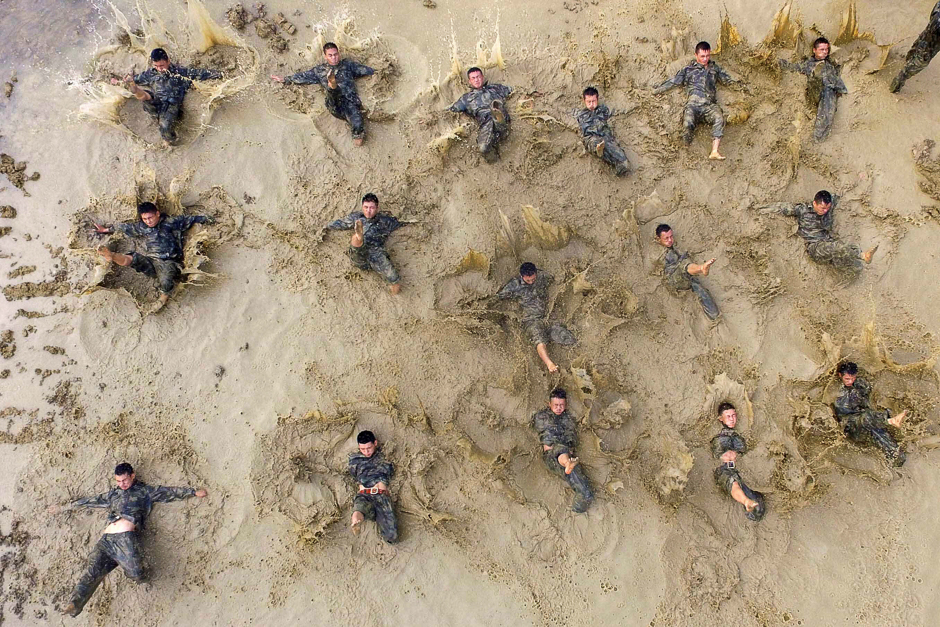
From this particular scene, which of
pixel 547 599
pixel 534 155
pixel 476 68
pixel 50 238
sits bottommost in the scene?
pixel 547 599

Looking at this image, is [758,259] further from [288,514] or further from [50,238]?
[50,238]

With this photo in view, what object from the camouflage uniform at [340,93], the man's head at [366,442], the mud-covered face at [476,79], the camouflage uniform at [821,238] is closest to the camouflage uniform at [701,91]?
the camouflage uniform at [821,238]

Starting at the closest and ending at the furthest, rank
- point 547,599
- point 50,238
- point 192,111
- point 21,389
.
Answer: point 547,599 < point 21,389 < point 50,238 < point 192,111

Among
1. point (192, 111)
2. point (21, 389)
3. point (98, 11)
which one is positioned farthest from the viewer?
point (98, 11)

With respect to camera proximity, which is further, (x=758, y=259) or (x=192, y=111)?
(x=192, y=111)

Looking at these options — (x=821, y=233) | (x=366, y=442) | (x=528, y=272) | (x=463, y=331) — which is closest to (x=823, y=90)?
(x=821, y=233)

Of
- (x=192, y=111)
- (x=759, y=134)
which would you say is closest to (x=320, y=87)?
(x=192, y=111)

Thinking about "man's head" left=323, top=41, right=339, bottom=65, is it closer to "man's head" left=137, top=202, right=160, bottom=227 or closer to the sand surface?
the sand surface

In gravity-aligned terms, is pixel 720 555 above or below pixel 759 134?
below
